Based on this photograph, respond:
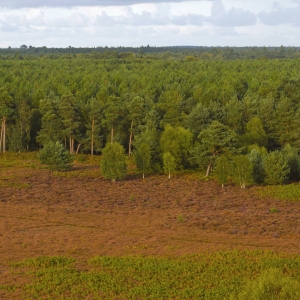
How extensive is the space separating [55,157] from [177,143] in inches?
447

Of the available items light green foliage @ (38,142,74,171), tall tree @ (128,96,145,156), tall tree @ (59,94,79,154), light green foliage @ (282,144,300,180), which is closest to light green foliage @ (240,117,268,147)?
light green foliage @ (282,144,300,180)

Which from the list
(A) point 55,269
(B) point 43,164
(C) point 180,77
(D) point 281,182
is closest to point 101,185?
(B) point 43,164

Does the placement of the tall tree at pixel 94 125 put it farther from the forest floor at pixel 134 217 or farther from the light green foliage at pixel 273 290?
the light green foliage at pixel 273 290

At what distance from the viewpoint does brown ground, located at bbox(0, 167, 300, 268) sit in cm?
2795

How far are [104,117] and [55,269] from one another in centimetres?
3442

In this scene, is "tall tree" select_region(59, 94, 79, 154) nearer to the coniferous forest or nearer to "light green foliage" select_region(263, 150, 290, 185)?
the coniferous forest

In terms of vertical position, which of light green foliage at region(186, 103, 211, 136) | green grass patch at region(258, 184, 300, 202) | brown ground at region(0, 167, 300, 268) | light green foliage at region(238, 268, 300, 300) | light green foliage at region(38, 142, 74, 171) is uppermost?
light green foliage at region(186, 103, 211, 136)

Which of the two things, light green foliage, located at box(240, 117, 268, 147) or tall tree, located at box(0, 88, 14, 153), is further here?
tall tree, located at box(0, 88, 14, 153)

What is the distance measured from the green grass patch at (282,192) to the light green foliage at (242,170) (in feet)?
4.76

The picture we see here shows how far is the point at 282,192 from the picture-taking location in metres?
40.4

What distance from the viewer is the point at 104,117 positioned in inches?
2264

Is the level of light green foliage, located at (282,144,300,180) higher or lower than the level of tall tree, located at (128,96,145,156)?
lower

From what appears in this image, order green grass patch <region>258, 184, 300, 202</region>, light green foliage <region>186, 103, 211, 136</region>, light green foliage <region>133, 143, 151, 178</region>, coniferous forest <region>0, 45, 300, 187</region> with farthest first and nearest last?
light green foliage <region>186, 103, 211, 136</region>, light green foliage <region>133, 143, 151, 178</region>, coniferous forest <region>0, 45, 300, 187</region>, green grass patch <region>258, 184, 300, 202</region>

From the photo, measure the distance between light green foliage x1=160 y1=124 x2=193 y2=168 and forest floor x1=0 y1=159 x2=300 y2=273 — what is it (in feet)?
8.10
